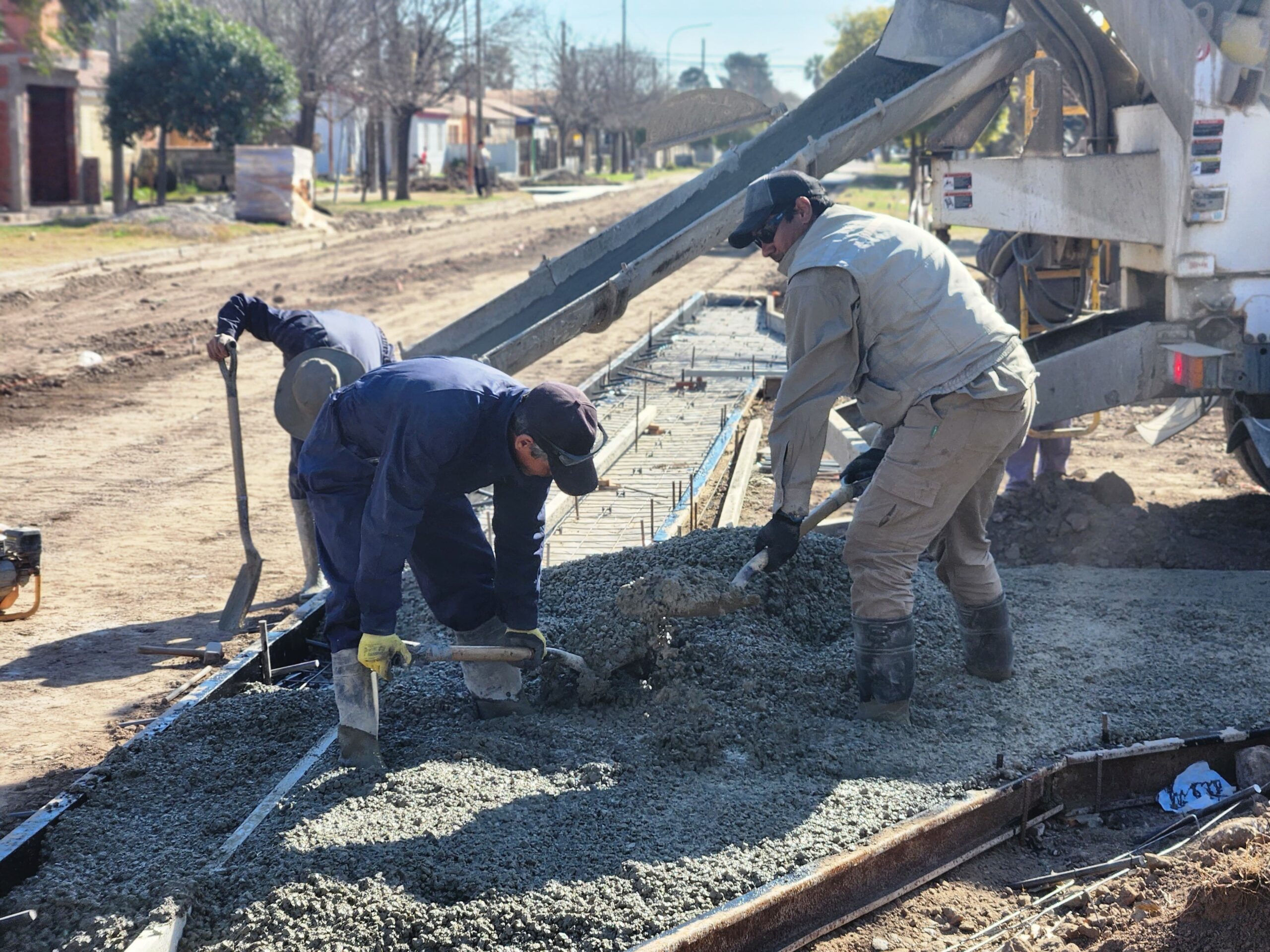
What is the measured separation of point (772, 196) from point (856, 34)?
44.1 meters

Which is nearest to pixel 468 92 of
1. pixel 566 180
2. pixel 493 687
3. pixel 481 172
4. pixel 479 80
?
pixel 479 80

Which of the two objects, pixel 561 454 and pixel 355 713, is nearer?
pixel 561 454

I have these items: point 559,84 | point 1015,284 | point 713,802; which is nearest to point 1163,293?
point 1015,284

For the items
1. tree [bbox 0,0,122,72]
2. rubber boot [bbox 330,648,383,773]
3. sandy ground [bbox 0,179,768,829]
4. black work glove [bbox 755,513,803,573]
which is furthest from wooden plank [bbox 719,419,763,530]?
tree [bbox 0,0,122,72]

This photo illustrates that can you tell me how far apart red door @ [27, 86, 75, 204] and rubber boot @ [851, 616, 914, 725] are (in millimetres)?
25374

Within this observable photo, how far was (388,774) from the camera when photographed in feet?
12.4

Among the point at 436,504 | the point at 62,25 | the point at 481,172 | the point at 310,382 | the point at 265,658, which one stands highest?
the point at 481,172

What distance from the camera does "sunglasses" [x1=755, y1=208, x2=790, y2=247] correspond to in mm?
4121

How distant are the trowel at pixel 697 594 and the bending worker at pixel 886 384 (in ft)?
1.30

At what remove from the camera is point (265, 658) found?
15.7 feet

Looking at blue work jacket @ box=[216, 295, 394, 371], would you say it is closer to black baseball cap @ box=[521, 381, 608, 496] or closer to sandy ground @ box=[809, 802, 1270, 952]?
black baseball cap @ box=[521, 381, 608, 496]

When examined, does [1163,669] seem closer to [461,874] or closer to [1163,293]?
[1163,293]

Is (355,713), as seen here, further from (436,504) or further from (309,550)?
(309,550)

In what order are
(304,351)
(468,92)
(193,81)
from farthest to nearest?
1. (468,92)
2. (193,81)
3. (304,351)
